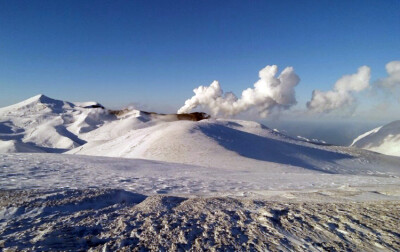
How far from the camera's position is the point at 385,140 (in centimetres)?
5884

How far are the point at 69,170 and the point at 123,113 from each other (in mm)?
75630

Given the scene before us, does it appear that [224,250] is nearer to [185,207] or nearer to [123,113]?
[185,207]

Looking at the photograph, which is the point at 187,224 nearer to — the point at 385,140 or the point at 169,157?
the point at 169,157

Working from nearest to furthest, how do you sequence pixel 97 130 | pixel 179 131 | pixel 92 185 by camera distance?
pixel 92 185
pixel 179 131
pixel 97 130


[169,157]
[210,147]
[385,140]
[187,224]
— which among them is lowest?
[187,224]

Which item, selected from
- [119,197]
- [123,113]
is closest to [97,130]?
[123,113]

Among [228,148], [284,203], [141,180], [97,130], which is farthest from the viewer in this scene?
[97,130]

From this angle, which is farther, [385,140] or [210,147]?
[385,140]

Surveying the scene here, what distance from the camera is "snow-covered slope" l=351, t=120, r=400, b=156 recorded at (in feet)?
175

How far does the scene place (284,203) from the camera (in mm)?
5562

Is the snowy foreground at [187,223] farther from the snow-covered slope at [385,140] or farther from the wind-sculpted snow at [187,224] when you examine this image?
the snow-covered slope at [385,140]

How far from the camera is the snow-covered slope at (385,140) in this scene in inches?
2096

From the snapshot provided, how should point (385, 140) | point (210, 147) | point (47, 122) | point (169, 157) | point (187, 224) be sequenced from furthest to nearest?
1. point (47, 122)
2. point (385, 140)
3. point (210, 147)
4. point (169, 157)
5. point (187, 224)

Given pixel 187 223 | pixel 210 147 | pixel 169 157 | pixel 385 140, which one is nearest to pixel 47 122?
pixel 169 157
